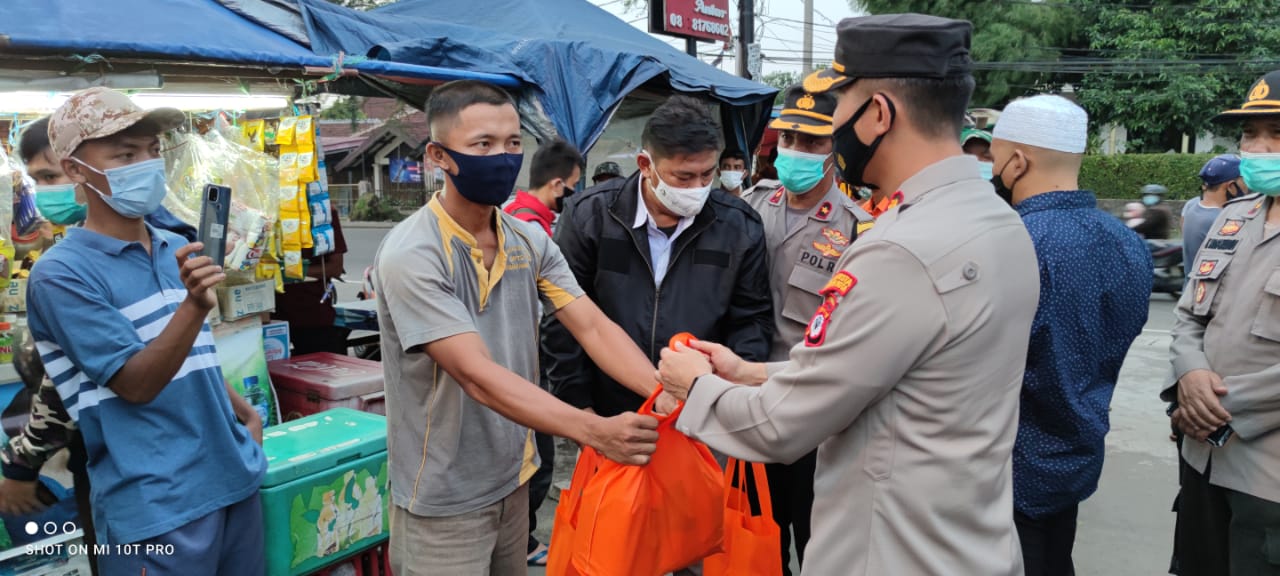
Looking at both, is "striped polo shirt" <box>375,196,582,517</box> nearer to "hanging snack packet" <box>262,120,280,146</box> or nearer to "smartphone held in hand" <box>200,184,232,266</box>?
"smartphone held in hand" <box>200,184,232,266</box>

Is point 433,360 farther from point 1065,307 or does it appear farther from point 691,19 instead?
point 691,19


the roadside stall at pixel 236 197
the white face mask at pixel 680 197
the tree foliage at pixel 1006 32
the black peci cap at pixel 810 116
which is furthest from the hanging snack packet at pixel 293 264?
the tree foliage at pixel 1006 32

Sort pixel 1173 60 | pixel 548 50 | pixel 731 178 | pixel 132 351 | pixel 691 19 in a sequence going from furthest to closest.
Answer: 1. pixel 1173 60
2. pixel 691 19
3. pixel 548 50
4. pixel 731 178
5. pixel 132 351

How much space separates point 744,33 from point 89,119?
12881 mm

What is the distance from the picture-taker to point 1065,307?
7.28 ft

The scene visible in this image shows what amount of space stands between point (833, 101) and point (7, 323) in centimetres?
315

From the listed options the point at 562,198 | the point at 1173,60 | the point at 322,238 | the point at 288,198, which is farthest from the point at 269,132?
the point at 1173,60

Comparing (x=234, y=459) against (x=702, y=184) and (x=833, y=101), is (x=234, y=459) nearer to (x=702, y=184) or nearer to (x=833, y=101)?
(x=702, y=184)

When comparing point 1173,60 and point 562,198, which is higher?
point 1173,60

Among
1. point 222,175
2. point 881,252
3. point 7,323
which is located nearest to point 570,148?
point 222,175

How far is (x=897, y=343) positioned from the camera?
1.37 meters

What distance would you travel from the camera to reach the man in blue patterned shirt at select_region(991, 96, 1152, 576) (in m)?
2.22

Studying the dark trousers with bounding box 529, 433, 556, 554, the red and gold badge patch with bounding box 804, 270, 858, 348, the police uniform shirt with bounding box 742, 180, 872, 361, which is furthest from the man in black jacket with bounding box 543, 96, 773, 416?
the red and gold badge patch with bounding box 804, 270, 858, 348

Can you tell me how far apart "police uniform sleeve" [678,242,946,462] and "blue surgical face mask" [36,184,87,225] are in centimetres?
246
